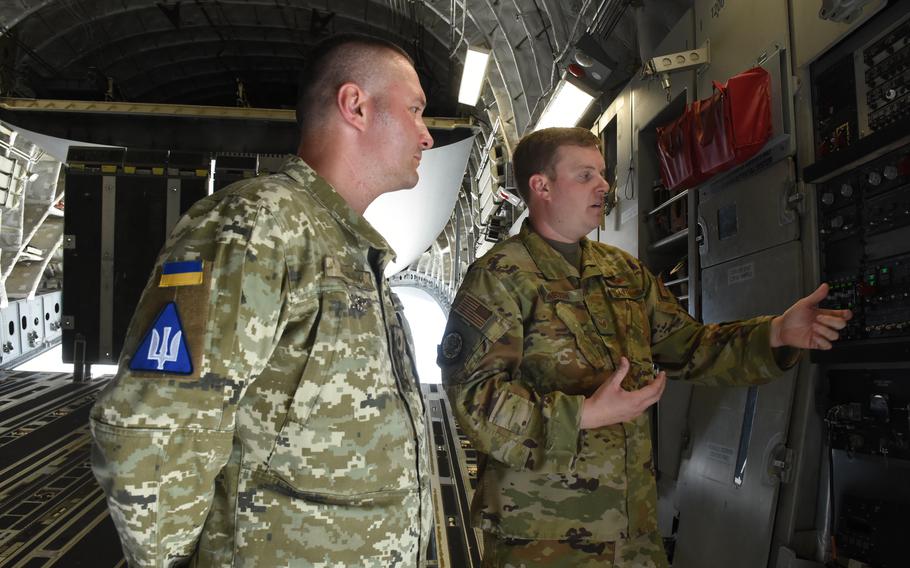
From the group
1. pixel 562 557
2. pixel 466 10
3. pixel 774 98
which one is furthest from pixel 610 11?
pixel 562 557

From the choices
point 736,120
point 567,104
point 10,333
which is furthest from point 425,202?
point 736,120

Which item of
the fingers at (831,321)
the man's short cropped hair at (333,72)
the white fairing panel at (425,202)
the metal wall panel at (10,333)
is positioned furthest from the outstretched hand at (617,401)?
the metal wall panel at (10,333)

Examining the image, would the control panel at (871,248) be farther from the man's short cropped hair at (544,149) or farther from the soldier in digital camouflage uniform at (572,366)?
the man's short cropped hair at (544,149)

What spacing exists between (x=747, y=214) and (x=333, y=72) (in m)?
2.07

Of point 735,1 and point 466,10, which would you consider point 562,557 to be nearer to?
point 735,1

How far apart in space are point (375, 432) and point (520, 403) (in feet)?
2.05

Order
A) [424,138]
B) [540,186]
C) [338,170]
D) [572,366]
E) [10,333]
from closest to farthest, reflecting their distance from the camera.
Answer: [338,170] → [424,138] → [572,366] → [540,186] → [10,333]

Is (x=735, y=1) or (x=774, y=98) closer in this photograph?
(x=774, y=98)

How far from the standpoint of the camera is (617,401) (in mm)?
1699

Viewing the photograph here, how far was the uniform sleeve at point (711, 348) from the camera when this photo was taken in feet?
6.54

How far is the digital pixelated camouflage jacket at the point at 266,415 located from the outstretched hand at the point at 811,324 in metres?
1.19

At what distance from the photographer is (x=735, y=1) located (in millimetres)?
3088

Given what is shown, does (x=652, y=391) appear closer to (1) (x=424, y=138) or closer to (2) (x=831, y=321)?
(2) (x=831, y=321)

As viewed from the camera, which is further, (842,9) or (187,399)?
(842,9)
